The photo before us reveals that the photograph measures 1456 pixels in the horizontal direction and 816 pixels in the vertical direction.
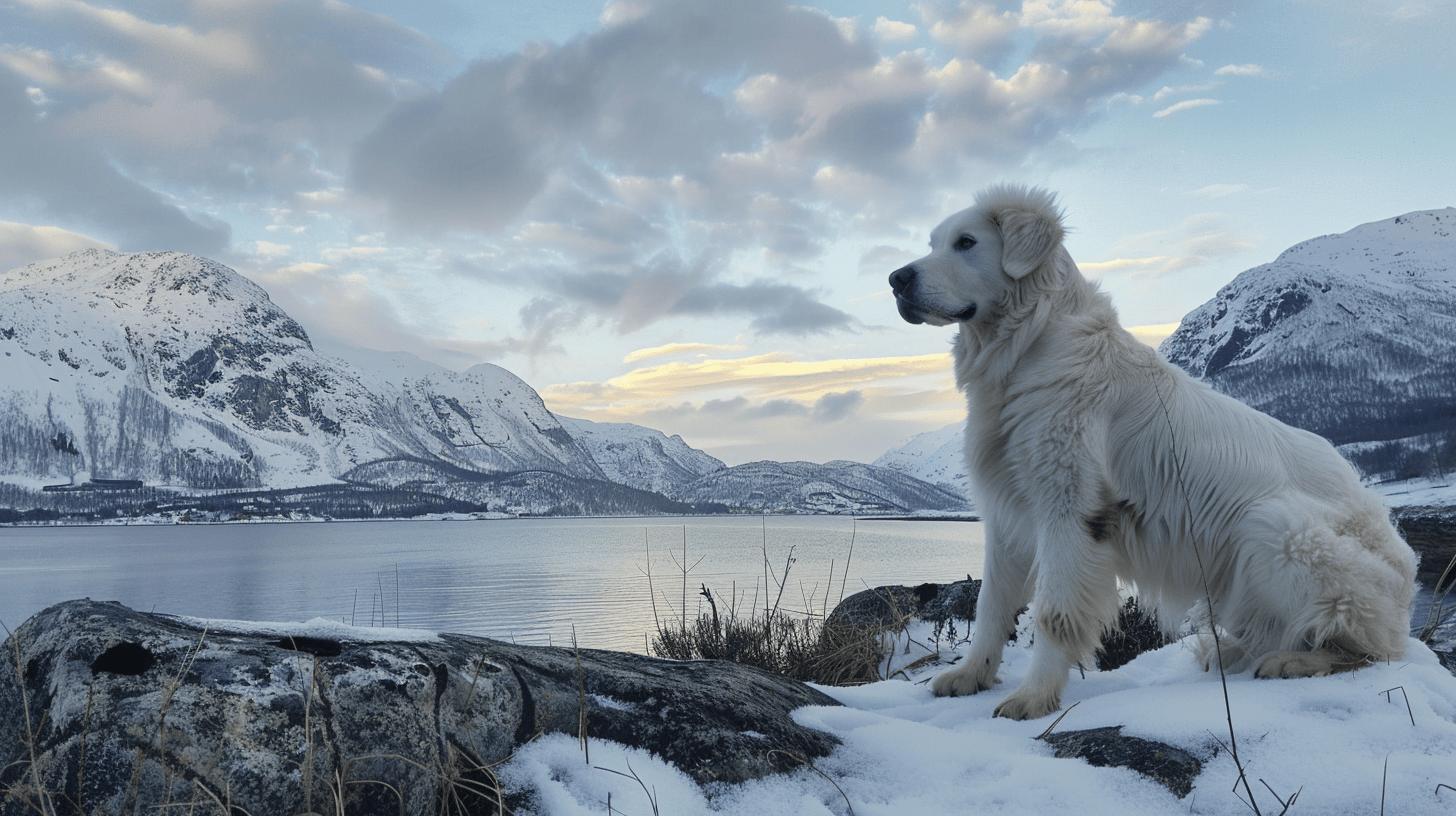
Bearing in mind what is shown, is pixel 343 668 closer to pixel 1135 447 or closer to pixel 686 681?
pixel 686 681

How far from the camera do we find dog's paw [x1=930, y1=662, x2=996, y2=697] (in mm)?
4324

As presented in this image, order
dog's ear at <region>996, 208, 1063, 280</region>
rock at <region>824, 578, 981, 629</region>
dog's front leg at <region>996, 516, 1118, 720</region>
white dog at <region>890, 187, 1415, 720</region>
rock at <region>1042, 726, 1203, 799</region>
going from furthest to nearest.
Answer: rock at <region>824, 578, 981, 629</region> → dog's ear at <region>996, 208, 1063, 280</region> → dog's front leg at <region>996, 516, 1118, 720</region> → white dog at <region>890, 187, 1415, 720</region> → rock at <region>1042, 726, 1203, 799</region>

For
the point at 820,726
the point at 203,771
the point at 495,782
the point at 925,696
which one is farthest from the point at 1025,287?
the point at 203,771

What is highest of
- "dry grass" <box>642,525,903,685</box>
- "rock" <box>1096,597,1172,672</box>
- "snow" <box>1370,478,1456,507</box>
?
"dry grass" <box>642,525,903,685</box>

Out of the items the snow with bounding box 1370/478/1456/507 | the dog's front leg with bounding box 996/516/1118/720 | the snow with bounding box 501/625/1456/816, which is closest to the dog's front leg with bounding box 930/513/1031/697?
the dog's front leg with bounding box 996/516/1118/720

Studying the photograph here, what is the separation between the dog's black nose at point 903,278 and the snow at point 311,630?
286 cm

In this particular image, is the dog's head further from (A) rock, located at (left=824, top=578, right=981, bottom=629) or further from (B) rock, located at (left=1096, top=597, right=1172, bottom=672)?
(A) rock, located at (left=824, top=578, right=981, bottom=629)

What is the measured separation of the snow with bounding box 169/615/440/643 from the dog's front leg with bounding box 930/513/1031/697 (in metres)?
2.61

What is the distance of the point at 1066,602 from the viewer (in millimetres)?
3887

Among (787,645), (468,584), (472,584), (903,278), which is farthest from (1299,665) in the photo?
(468,584)

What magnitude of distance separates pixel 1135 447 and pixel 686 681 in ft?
7.98

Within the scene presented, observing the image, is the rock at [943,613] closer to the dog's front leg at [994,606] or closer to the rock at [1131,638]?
the rock at [1131,638]

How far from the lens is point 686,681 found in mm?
3215

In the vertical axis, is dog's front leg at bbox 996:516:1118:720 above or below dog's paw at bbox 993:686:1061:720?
above
